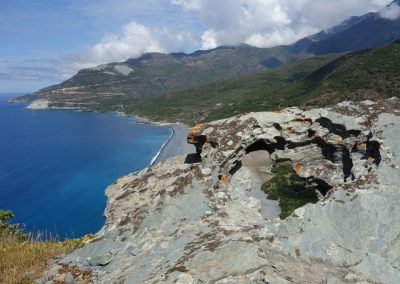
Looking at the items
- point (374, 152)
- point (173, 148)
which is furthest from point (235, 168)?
point (173, 148)

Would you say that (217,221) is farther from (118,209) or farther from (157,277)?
(118,209)

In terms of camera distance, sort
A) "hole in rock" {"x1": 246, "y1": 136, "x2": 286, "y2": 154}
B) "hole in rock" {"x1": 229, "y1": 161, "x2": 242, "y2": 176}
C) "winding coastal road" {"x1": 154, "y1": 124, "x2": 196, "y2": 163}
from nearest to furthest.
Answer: "hole in rock" {"x1": 229, "y1": 161, "x2": 242, "y2": 176} → "hole in rock" {"x1": 246, "y1": 136, "x2": 286, "y2": 154} → "winding coastal road" {"x1": 154, "y1": 124, "x2": 196, "y2": 163}

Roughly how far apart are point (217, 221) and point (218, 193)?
5.28ft

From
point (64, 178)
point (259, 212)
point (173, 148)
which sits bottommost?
point (64, 178)

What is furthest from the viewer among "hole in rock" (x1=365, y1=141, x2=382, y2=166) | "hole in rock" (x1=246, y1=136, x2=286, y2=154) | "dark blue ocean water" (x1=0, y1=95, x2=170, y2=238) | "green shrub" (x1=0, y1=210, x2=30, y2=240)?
"dark blue ocean water" (x1=0, y1=95, x2=170, y2=238)

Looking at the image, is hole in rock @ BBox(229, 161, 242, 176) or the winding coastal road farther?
the winding coastal road

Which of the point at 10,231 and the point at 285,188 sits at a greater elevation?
the point at 10,231

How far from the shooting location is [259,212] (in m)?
12.4

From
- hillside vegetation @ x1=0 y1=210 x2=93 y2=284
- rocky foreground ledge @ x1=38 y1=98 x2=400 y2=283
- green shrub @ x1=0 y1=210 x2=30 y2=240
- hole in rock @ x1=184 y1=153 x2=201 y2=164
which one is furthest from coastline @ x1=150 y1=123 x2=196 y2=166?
hillside vegetation @ x1=0 y1=210 x2=93 y2=284

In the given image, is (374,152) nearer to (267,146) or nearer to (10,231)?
(267,146)

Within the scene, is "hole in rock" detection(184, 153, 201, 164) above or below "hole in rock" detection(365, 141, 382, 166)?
below

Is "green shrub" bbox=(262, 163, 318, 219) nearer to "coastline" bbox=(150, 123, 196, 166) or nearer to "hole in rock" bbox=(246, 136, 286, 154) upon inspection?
"hole in rock" bbox=(246, 136, 286, 154)

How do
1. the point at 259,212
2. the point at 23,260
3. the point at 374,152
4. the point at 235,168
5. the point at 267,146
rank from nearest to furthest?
the point at 23,260
the point at 374,152
the point at 259,212
the point at 235,168
the point at 267,146

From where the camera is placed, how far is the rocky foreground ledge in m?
7.91
